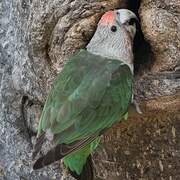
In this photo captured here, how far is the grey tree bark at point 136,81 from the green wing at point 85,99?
3.2 inches

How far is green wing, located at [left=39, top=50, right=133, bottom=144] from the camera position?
2.19m

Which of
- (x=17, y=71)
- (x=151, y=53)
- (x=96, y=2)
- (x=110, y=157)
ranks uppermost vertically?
(x=96, y=2)

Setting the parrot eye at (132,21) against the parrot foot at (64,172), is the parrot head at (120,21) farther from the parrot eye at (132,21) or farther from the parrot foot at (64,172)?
the parrot foot at (64,172)

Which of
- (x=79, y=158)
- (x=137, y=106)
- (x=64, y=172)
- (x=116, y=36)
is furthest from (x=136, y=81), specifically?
(x=64, y=172)

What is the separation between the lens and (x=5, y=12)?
2791mm

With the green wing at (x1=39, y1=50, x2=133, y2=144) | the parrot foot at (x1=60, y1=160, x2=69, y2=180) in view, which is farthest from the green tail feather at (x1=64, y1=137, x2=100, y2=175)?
the parrot foot at (x1=60, y1=160, x2=69, y2=180)

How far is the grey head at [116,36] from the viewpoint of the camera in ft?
7.68

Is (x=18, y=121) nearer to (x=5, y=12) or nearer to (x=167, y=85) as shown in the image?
(x=5, y=12)

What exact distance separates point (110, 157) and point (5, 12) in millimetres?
802

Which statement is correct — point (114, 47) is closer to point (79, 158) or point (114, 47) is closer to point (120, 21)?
point (120, 21)

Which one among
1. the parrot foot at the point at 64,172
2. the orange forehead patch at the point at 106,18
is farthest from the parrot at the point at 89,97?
the parrot foot at the point at 64,172

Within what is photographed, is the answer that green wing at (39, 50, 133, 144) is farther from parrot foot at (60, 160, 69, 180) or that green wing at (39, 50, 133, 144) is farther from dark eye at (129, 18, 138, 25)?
parrot foot at (60, 160, 69, 180)

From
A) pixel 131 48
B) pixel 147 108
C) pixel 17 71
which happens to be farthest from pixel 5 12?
pixel 147 108

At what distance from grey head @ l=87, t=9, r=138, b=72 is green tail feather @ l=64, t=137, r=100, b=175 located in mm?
319
